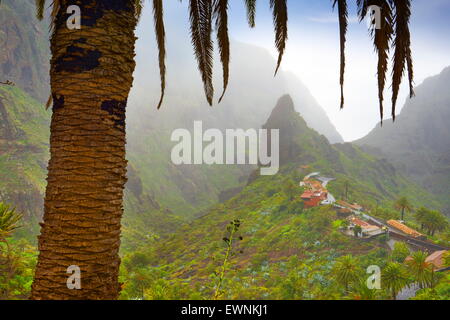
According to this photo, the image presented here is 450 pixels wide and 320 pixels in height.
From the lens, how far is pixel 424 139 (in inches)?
5709

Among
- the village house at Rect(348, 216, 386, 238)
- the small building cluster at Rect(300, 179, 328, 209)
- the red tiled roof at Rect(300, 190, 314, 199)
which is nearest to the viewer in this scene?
the village house at Rect(348, 216, 386, 238)

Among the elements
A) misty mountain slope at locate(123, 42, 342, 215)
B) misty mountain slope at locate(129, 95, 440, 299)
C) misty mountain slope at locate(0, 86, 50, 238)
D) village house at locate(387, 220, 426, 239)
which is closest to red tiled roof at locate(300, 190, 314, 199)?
misty mountain slope at locate(129, 95, 440, 299)

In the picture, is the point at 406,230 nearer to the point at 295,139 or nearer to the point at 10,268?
the point at 295,139

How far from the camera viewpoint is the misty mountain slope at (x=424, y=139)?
121250mm

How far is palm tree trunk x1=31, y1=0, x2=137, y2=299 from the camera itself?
83.8 inches

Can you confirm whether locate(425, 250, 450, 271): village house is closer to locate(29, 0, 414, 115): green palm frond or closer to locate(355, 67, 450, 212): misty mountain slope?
locate(29, 0, 414, 115): green palm frond

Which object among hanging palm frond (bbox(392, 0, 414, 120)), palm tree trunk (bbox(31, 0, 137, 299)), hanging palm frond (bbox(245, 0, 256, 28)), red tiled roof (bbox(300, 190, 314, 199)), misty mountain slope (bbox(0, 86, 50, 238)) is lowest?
palm tree trunk (bbox(31, 0, 137, 299))

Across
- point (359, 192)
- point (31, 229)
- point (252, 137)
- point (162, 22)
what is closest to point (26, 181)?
point (31, 229)

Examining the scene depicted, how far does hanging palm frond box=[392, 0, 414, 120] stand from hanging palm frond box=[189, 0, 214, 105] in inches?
68.9

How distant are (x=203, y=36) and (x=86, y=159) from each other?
1957 millimetres

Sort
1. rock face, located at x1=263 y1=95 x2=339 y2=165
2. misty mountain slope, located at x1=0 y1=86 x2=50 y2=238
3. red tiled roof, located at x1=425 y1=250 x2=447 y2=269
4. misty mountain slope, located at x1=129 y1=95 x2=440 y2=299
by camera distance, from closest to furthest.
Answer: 1. red tiled roof, located at x1=425 y1=250 x2=447 y2=269
2. misty mountain slope, located at x1=129 y1=95 x2=440 y2=299
3. misty mountain slope, located at x1=0 y1=86 x2=50 y2=238
4. rock face, located at x1=263 y1=95 x2=339 y2=165

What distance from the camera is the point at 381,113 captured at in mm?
2742

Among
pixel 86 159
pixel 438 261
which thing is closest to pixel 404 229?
pixel 438 261
